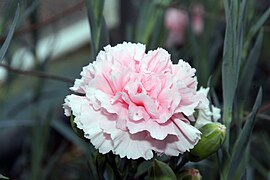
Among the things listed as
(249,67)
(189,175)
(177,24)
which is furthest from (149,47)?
(177,24)

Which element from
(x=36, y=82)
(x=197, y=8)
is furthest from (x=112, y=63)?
(x=197, y=8)

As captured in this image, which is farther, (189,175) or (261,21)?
(261,21)

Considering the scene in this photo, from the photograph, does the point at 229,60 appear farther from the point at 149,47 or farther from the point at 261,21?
the point at 149,47

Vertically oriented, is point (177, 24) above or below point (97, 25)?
below

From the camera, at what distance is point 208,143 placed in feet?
1.65

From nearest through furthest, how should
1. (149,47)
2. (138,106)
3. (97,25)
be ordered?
1. (138,106)
2. (97,25)
3. (149,47)

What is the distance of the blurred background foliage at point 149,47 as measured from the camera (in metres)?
0.56

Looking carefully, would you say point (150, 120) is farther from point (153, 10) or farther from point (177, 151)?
point (153, 10)

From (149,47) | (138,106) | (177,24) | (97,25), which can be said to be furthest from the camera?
(177,24)

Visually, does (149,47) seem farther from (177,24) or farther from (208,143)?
(177,24)

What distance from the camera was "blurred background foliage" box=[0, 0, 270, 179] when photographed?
0.56 m

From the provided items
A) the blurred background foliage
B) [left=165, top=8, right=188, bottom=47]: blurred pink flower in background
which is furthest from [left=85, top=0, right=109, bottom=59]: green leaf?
[left=165, top=8, right=188, bottom=47]: blurred pink flower in background

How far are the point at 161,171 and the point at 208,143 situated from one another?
5 cm

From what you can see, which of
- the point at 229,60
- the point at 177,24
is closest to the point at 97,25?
the point at 229,60
